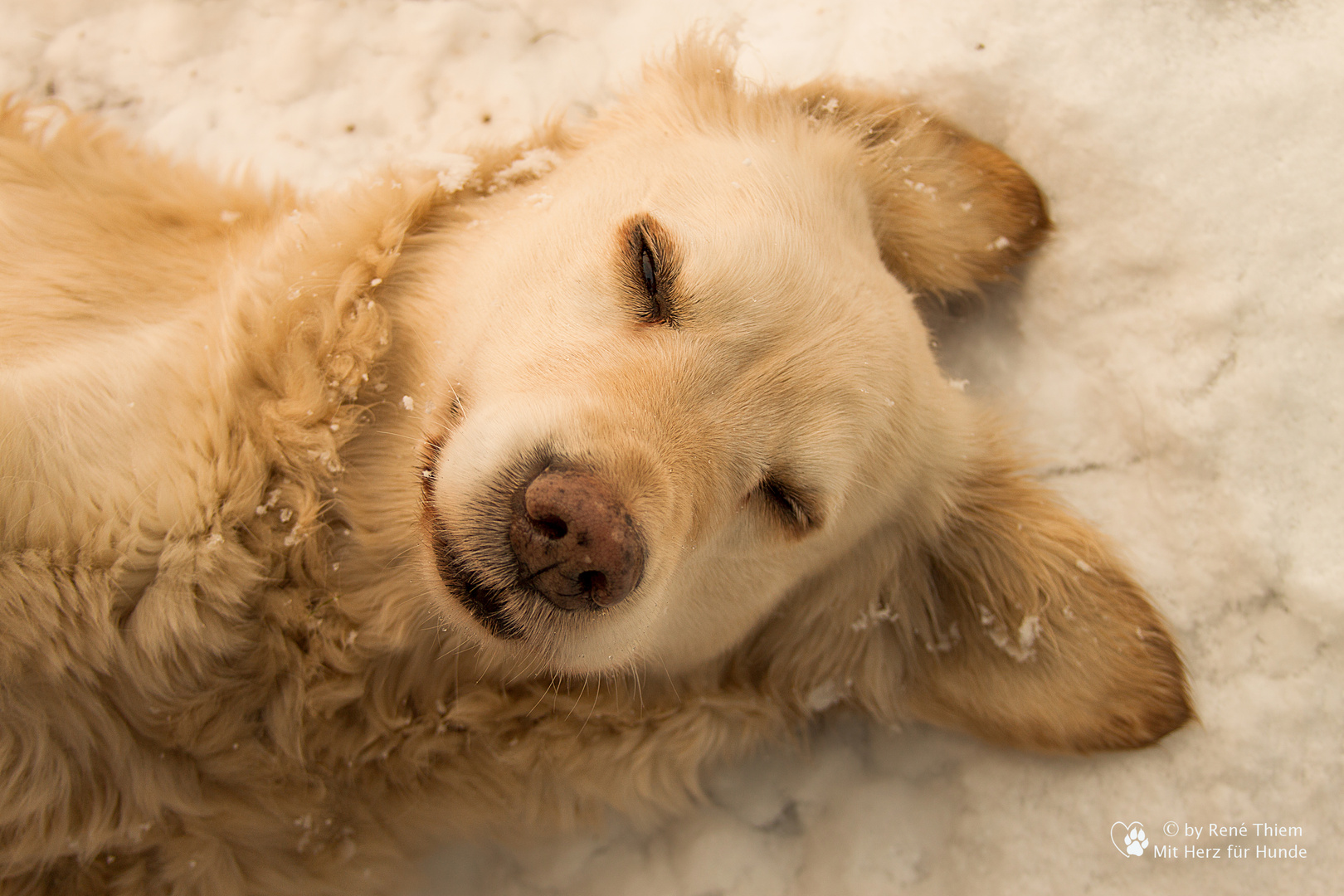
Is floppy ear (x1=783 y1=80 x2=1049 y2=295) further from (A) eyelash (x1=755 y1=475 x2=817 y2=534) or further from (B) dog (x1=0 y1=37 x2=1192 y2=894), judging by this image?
(A) eyelash (x1=755 y1=475 x2=817 y2=534)

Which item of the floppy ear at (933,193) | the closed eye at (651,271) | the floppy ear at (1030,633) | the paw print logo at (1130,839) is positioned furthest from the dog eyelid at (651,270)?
the paw print logo at (1130,839)

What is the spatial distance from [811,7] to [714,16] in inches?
13.0

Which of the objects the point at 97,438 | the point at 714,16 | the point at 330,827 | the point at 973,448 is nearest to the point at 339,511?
the point at 97,438

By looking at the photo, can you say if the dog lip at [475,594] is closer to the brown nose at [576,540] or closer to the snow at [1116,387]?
the brown nose at [576,540]

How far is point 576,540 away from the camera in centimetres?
140

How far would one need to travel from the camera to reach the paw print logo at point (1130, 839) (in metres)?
2.20

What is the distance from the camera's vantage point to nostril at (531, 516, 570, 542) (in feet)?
4.59

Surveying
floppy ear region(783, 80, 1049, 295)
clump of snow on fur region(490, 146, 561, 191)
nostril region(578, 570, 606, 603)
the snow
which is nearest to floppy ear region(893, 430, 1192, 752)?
the snow

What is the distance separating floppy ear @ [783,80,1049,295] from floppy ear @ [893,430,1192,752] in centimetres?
55

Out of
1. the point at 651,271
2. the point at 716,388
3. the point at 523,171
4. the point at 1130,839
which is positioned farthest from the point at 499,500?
the point at 1130,839

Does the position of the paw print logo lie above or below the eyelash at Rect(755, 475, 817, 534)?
below

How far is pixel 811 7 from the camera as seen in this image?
282cm

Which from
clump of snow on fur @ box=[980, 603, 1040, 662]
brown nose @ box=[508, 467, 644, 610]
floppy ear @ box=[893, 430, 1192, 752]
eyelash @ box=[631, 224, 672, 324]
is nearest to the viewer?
brown nose @ box=[508, 467, 644, 610]

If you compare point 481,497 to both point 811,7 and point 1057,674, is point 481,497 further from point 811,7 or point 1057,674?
point 811,7
